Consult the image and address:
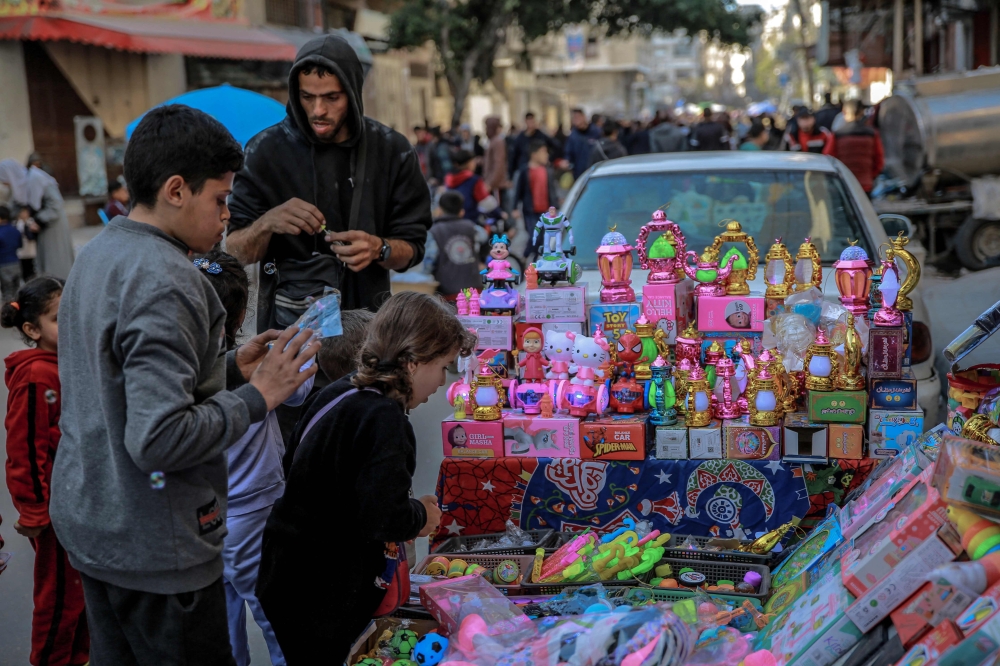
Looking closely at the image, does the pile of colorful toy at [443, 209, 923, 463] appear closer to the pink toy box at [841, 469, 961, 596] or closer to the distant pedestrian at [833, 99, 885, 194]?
the pink toy box at [841, 469, 961, 596]

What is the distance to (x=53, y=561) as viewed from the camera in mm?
3227

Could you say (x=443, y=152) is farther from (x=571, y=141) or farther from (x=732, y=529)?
(x=732, y=529)

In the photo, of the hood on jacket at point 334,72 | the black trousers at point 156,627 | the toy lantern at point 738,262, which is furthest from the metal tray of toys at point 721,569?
the hood on jacket at point 334,72

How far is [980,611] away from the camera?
1.90 metres

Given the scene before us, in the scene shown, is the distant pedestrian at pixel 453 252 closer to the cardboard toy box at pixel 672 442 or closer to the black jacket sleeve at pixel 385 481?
the cardboard toy box at pixel 672 442

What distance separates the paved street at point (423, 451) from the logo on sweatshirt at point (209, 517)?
174 cm

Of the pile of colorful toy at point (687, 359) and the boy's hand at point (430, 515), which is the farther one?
the pile of colorful toy at point (687, 359)

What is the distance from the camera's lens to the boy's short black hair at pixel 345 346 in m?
3.08

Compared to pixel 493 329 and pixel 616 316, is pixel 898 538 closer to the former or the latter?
pixel 616 316

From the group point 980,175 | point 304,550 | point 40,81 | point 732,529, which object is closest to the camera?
point 304,550

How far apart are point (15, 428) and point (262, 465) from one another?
0.83 metres

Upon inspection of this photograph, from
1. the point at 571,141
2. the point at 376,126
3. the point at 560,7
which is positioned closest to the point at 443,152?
the point at 571,141

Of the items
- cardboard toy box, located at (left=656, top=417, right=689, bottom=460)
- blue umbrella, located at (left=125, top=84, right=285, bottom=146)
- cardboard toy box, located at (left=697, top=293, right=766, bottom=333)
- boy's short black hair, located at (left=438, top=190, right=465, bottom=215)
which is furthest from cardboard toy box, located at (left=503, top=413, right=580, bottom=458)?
boy's short black hair, located at (left=438, top=190, right=465, bottom=215)

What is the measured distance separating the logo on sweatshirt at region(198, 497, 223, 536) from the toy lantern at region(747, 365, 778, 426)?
203 centimetres
